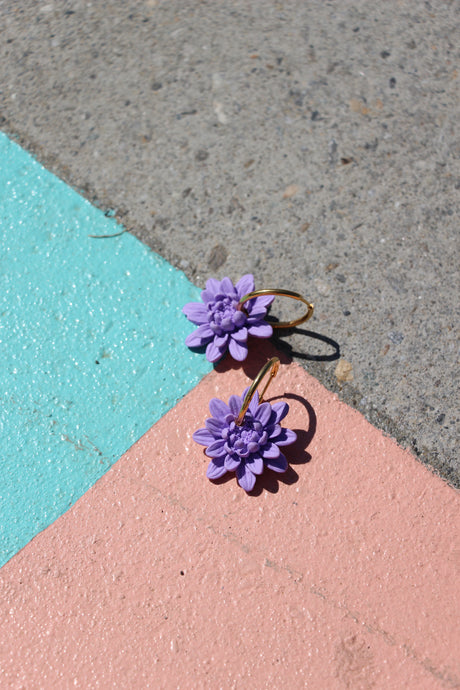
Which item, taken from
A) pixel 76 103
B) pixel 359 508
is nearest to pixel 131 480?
pixel 359 508

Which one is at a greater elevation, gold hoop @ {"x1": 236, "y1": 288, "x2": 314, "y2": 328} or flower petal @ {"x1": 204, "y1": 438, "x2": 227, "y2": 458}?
gold hoop @ {"x1": 236, "y1": 288, "x2": 314, "y2": 328}

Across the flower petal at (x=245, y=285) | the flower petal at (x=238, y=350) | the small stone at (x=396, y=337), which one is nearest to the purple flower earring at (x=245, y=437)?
the flower petal at (x=238, y=350)

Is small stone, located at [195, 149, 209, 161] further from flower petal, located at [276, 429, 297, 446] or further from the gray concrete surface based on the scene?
flower petal, located at [276, 429, 297, 446]

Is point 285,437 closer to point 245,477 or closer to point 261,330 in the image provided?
point 245,477

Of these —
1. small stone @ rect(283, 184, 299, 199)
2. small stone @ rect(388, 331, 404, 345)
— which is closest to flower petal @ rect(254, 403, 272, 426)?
small stone @ rect(388, 331, 404, 345)

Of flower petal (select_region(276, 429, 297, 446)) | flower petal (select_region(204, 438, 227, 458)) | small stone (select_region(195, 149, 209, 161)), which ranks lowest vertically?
flower petal (select_region(204, 438, 227, 458))

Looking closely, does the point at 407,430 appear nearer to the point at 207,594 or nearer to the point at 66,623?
the point at 207,594

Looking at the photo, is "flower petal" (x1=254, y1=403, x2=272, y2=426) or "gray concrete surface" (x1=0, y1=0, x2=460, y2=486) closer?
"flower petal" (x1=254, y1=403, x2=272, y2=426)
